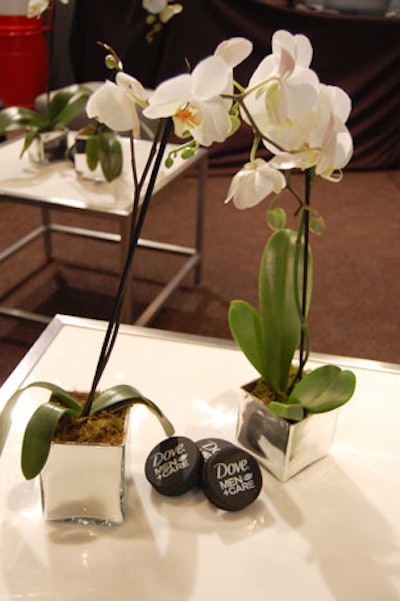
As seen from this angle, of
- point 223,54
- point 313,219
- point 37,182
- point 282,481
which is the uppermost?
point 223,54

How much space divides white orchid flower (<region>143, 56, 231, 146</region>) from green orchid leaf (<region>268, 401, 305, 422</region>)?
325 mm

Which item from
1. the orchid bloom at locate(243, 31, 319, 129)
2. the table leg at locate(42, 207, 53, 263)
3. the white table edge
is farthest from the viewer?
the table leg at locate(42, 207, 53, 263)

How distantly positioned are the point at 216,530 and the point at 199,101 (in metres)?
0.47

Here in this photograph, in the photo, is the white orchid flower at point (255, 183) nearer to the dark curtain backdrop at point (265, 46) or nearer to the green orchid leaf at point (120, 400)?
the green orchid leaf at point (120, 400)

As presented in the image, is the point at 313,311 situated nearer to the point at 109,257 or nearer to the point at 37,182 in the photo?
the point at 109,257

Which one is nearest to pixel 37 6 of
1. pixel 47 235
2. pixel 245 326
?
pixel 47 235

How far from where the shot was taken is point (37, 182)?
1854 millimetres

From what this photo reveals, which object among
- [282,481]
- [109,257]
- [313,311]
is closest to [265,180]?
[282,481]

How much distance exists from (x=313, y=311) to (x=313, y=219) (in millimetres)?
1606

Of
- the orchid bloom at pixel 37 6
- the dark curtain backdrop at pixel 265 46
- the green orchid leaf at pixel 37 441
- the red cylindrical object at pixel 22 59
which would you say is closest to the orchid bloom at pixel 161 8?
the orchid bloom at pixel 37 6

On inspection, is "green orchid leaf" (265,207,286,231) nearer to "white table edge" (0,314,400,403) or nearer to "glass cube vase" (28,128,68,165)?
"white table edge" (0,314,400,403)

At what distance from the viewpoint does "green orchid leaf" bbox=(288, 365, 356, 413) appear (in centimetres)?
80

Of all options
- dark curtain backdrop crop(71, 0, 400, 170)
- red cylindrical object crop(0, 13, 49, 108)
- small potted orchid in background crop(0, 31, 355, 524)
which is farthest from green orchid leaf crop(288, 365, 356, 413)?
red cylindrical object crop(0, 13, 49, 108)

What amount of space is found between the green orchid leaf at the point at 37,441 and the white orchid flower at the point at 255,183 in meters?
0.30
